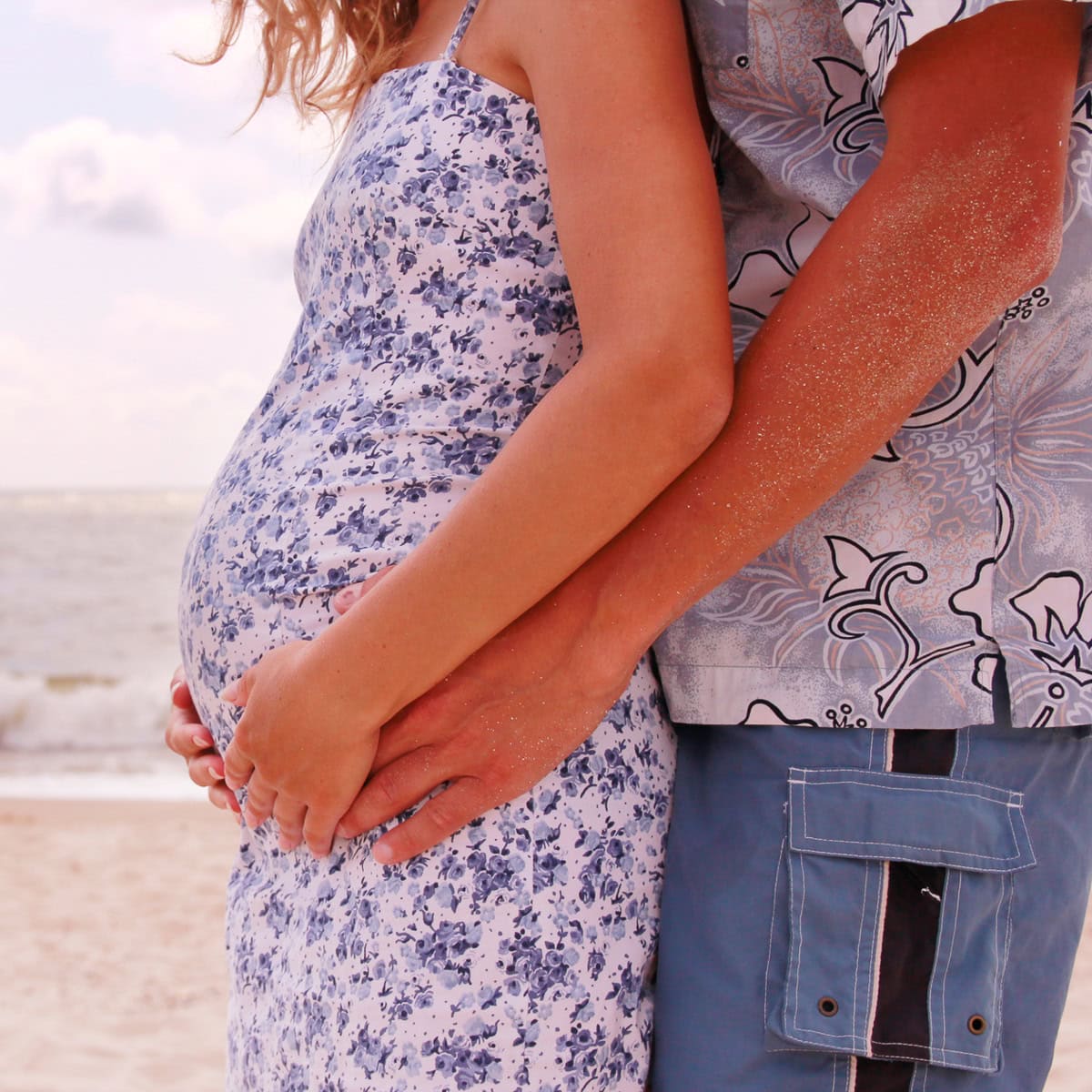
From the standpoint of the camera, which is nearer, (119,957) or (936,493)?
(936,493)

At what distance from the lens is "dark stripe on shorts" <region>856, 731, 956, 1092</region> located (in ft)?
2.64

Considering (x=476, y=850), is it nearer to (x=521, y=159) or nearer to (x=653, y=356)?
(x=653, y=356)

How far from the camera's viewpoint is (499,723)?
810 mm

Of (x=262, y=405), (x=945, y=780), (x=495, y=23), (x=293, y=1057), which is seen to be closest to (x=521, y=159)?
(x=495, y=23)

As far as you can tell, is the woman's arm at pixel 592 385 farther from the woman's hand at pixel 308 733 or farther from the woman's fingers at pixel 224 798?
the woman's fingers at pixel 224 798

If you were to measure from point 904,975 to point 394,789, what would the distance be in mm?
397

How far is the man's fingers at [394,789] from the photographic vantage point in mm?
824

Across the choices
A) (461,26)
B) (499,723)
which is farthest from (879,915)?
(461,26)

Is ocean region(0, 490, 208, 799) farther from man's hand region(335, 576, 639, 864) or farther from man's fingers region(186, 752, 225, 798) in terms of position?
man's hand region(335, 576, 639, 864)

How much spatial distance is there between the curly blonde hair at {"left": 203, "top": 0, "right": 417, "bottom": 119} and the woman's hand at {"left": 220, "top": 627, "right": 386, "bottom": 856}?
2.03ft

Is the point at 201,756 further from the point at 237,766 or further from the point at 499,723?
the point at 499,723

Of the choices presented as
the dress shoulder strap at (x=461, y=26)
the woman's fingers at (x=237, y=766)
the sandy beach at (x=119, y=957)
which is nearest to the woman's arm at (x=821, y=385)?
the woman's fingers at (x=237, y=766)

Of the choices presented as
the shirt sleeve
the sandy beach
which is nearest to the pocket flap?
the shirt sleeve

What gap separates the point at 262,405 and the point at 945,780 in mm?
677
